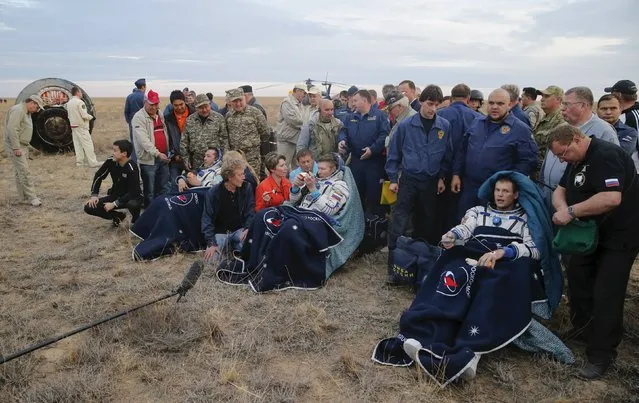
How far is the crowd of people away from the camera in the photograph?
348 centimetres

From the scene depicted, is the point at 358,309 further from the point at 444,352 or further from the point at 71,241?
the point at 71,241

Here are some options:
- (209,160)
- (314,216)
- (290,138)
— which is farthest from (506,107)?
(290,138)

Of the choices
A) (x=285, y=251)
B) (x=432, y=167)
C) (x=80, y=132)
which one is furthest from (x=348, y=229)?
(x=80, y=132)

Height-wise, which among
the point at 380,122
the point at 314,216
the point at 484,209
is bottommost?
the point at 314,216

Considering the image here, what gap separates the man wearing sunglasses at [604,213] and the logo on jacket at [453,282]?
80 centimetres

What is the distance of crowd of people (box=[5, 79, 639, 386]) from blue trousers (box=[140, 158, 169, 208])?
0.02 metres

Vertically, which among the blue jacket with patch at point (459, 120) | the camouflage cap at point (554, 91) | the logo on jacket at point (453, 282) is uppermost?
the camouflage cap at point (554, 91)

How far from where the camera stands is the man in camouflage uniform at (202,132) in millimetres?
7125

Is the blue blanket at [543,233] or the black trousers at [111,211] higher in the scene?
the blue blanket at [543,233]

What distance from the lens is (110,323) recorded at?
13.9ft

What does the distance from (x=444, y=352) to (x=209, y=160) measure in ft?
14.2

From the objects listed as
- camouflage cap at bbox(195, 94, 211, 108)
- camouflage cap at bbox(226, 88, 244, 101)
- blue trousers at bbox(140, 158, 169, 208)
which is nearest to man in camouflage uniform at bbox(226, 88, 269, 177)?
camouflage cap at bbox(226, 88, 244, 101)

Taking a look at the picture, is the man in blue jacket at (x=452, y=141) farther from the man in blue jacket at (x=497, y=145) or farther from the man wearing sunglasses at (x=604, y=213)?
the man wearing sunglasses at (x=604, y=213)

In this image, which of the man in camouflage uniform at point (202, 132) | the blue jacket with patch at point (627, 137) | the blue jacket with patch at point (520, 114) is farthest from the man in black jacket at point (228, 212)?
the blue jacket with patch at point (627, 137)
